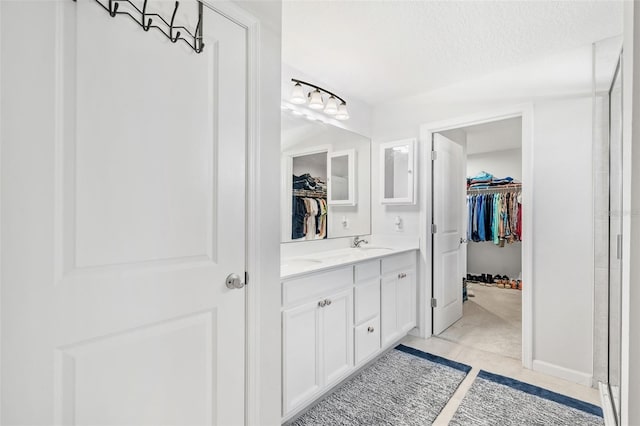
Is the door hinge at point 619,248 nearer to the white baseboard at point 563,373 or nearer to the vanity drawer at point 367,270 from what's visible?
the white baseboard at point 563,373

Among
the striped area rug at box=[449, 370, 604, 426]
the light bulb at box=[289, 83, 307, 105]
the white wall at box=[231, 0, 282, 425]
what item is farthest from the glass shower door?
the light bulb at box=[289, 83, 307, 105]

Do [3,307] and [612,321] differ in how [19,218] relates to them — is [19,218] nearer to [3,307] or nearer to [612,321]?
[3,307]

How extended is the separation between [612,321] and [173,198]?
2.37 m

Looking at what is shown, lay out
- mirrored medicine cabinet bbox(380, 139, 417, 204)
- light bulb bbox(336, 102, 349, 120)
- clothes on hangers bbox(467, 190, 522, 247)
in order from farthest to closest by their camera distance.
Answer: clothes on hangers bbox(467, 190, 522, 247)
mirrored medicine cabinet bbox(380, 139, 417, 204)
light bulb bbox(336, 102, 349, 120)

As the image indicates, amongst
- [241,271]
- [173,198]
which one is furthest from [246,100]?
[241,271]

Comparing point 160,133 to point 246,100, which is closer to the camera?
point 160,133

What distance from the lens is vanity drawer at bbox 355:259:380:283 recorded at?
2207mm

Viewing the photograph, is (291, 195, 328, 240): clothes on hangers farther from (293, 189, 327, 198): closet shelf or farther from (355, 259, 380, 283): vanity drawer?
(355, 259, 380, 283): vanity drawer

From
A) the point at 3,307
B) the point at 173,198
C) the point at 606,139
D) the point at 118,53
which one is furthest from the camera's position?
the point at 606,139

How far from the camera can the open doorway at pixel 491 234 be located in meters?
3.23

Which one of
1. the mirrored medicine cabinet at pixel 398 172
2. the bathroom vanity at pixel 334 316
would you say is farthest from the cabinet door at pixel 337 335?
the mirrored medicine cabinet at pixel 398 172

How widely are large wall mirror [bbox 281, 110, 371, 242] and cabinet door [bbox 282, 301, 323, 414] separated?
75 cm

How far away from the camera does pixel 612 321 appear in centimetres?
181

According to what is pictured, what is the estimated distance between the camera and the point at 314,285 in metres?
1.85
